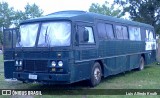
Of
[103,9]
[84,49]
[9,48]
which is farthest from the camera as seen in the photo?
[103,9]

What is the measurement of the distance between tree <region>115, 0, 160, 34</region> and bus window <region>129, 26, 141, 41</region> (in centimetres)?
1122

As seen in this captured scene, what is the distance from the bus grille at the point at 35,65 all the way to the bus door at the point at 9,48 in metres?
0.84

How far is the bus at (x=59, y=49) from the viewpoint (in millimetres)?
10680

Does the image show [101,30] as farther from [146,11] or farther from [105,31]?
[146,11]

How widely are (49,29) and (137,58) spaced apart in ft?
27.9

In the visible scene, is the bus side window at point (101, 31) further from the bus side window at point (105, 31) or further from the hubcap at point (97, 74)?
the hubcap at point (97, 74)

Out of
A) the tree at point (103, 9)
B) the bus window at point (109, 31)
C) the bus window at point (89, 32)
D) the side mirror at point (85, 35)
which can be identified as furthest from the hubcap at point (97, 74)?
the tree at point (103, 9)

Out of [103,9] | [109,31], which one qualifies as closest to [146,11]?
[109,31]

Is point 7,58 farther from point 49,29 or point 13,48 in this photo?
point 49,29

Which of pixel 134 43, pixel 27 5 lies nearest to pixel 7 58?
pixel 134 43

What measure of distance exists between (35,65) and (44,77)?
0.58 m

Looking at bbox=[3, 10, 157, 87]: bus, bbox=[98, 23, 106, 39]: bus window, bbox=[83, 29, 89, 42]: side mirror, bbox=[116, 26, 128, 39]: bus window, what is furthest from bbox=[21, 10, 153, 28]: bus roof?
bbox=[116, 26, 128, 39]: bus window

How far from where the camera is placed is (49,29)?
36.2ft

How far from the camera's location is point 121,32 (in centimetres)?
1587
